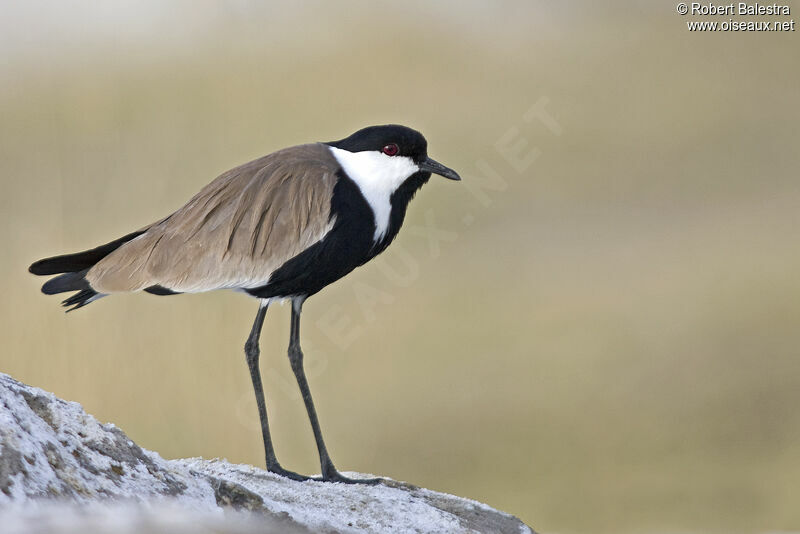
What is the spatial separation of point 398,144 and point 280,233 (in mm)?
662

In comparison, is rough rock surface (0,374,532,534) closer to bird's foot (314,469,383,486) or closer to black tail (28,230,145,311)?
bird's foot (314,469,383,486)

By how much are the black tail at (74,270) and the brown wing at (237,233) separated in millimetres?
60

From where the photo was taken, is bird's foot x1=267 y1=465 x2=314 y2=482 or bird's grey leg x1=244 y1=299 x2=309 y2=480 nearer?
bird's foot x1=267 y1=465 x2=314 y2=482

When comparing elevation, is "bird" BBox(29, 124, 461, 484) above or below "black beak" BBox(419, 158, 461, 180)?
below

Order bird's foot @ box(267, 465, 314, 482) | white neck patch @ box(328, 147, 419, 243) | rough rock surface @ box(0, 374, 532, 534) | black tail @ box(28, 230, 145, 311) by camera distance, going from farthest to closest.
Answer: black tail @ box(28, 230, 145, 311)
white neck patch @ box(328, 147, 419, 243)
bird's foot @ box(267, 465, 314, 482)
rough rock surface @ box(0, 374, 532, 534)

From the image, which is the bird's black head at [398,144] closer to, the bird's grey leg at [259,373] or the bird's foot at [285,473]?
the bird's grey leg at [259,373]

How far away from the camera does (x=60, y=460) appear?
260 cm

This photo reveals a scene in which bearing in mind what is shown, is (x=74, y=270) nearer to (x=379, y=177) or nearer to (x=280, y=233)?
(x=280, y=233)

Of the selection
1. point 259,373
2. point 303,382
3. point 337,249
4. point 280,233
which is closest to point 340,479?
point 303,382

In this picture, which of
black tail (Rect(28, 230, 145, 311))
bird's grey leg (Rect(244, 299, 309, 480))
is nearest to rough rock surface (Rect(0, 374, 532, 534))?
bird's grey leg (Rect(244, 299, 309, 480))

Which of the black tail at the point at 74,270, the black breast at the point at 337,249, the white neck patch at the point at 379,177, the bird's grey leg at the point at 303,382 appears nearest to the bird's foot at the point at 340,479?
the bird's grey leg at the point at 303,382

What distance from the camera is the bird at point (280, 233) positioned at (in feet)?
13.4

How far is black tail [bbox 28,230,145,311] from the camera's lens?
4.30 metres

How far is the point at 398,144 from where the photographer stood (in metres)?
4.18
